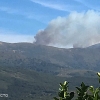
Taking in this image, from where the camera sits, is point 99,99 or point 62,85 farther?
point 62,85

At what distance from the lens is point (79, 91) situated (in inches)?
1048

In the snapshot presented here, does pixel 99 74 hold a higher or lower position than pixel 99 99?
higher

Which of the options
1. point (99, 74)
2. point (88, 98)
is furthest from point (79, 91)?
point (99, 74)

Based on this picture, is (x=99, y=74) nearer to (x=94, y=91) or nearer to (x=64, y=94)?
(x=94, y=91)

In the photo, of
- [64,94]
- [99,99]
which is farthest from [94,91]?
[64,94]

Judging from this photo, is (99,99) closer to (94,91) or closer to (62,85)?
(94,91)

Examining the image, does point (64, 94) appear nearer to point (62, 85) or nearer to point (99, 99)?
point (62, 85)

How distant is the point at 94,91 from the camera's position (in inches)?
960

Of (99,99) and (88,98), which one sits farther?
(88,98)

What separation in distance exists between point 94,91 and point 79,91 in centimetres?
241

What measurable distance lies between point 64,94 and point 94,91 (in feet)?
8.36

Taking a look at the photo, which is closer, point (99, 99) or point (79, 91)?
point (99, 99)

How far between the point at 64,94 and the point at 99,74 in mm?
3286

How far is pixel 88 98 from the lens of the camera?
1016 inches
